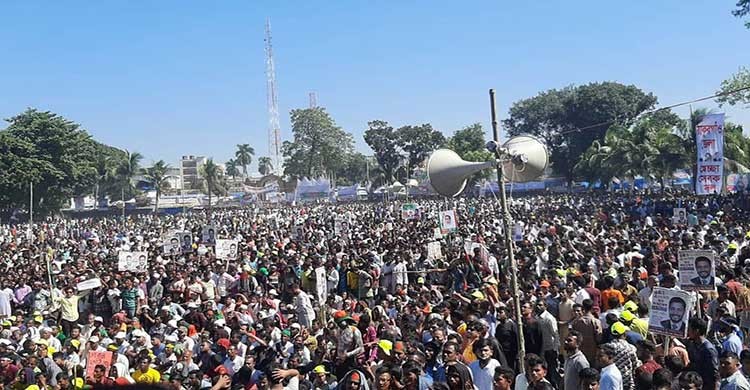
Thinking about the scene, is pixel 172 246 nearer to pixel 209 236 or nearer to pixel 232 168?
pixel 209 236

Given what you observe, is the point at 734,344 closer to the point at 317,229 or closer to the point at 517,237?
the point at 517,237

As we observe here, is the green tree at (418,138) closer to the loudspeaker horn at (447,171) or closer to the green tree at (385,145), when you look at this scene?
the green tree at (385,145)

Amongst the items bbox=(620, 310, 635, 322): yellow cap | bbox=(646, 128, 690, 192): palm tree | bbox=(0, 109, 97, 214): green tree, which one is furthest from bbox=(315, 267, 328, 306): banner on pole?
bbox=(0, 109, 97, 214): green tree

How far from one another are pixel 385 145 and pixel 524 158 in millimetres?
71031

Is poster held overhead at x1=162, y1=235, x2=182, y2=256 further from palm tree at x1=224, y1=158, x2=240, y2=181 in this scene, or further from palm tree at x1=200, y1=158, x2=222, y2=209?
palm tree at x1=224, y1=158, x2=240, y2=181

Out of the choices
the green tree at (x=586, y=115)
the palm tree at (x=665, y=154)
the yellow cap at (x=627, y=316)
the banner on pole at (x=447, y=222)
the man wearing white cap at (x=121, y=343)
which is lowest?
the man wearing white cap at (x=121, y=343)

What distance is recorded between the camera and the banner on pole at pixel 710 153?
57.6 feet

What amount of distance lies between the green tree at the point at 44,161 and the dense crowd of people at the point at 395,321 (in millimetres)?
32245

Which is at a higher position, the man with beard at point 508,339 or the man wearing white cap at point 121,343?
the man with beard at point 508,339

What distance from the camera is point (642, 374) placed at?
5.73 m

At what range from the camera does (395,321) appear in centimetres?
987

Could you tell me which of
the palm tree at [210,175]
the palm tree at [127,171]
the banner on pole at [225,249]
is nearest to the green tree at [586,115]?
the palm tree at [210,175]

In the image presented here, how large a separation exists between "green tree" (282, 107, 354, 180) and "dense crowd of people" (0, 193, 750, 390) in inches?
2411

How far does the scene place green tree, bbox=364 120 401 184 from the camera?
76.1 meters
